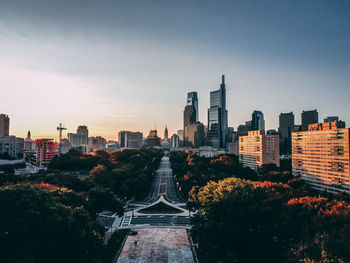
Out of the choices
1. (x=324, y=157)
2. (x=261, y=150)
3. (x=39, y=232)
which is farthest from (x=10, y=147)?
(x=324, y=157)

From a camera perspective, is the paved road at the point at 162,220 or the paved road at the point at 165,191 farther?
the paved road at the point at 165,191

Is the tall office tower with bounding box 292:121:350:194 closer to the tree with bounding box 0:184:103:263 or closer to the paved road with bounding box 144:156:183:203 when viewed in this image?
the paved road with bounding box 144:156:183:203

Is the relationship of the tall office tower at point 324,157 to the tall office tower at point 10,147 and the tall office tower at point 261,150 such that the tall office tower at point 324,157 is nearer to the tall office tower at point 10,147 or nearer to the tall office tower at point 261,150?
the tall office tower at point 261,150

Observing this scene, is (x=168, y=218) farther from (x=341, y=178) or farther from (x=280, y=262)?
(x=341, y=178)

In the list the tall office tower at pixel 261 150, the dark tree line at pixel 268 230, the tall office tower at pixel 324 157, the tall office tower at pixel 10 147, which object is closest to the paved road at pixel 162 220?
the dark tree line at pixel 268 230

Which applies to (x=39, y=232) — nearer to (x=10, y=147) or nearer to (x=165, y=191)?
(x=165, y=191)

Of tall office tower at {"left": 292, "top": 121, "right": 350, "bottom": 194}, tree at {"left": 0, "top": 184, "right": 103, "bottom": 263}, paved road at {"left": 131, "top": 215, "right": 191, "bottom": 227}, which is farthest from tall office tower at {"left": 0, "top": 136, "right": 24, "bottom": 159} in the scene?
tall office tower at {"left": 292, "top": 121, "right": 350, "bottom": 194}
